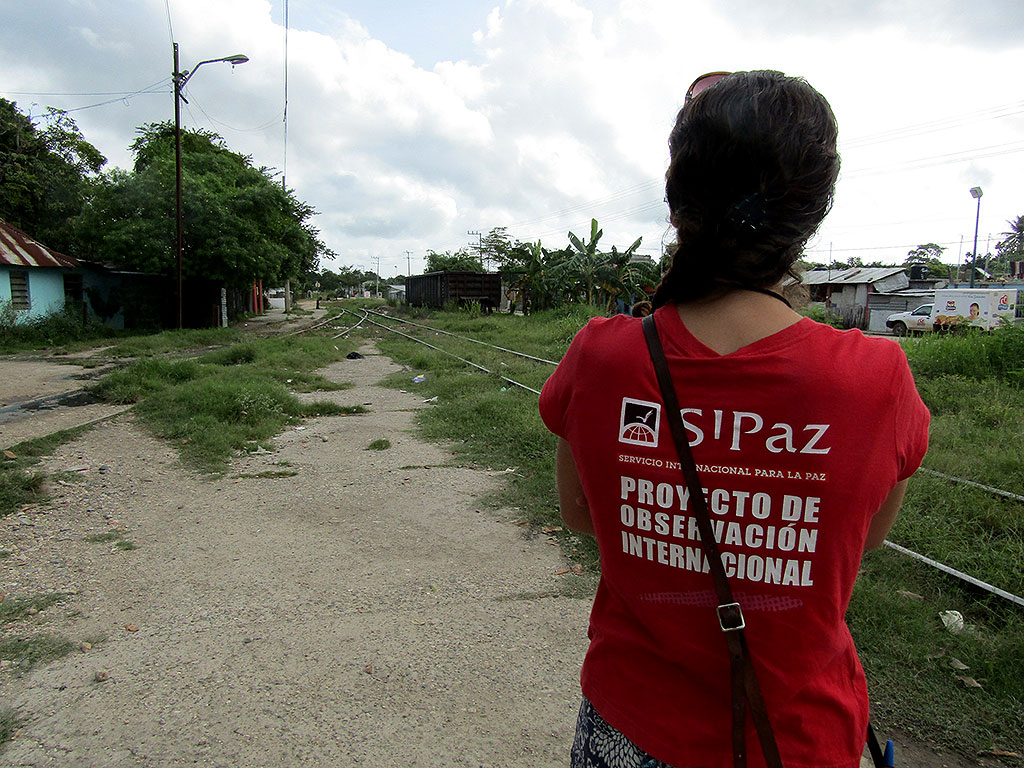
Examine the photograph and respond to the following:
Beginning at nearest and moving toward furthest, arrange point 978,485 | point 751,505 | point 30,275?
point 751,505
point 978,485
point 30,275

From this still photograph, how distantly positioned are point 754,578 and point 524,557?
3404 millimetres

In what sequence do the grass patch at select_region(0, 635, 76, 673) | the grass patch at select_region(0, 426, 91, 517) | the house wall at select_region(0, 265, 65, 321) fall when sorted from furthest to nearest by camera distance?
1. the house wall at select_region(0, 265, 65, 321)
2. the grass patch at select_region(0, 426, 91, 517)
3. the grass patch at select_region(0, 635, 76, 673)

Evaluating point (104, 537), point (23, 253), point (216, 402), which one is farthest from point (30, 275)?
point (104, 537)

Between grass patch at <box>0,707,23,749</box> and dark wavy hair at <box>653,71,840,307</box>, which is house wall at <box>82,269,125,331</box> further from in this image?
dark wavy hair at <box>653,71,840,307</box>

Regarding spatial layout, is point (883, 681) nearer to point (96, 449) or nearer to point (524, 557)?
point (524, 557)

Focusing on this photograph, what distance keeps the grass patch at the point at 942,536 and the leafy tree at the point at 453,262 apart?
42525mm

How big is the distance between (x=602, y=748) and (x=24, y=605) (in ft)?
12.1

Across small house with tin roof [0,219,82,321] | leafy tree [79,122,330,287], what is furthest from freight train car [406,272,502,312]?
small house with tin roof [0,219,82,321]

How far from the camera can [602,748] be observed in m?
1.16

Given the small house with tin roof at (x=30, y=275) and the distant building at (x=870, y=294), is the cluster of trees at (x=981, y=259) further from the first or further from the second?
the small house with tin roof at (x=30, y=275)

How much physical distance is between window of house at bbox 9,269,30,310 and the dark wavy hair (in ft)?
74.5

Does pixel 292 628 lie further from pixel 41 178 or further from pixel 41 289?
pixel 41 178

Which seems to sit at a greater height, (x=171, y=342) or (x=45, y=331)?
(x=45, y=331)

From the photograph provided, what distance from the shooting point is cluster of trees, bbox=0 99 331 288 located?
21.7 m
